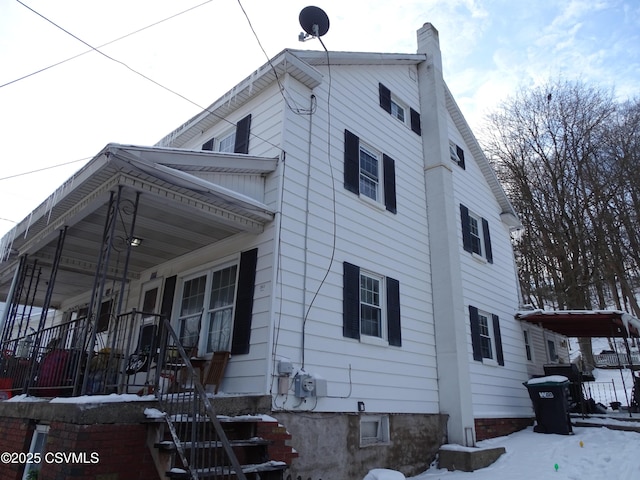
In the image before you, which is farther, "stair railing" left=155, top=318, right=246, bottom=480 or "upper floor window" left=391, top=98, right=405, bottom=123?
"upper floor window" left=391, top=98, right=405, bottom=123

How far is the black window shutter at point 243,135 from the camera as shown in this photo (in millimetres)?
7977

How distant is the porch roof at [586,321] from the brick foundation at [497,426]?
9.08ft

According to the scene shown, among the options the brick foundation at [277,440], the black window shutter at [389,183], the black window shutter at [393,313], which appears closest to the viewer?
the brick foundation at [277,440]

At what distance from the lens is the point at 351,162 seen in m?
8.44

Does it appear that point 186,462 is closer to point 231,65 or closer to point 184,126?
point 231,65

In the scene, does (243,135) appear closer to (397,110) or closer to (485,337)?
(397,110)

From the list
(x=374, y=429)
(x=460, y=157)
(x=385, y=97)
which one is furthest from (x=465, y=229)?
(x=374, y=429)

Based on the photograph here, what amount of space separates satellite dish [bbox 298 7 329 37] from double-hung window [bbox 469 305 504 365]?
6.85m

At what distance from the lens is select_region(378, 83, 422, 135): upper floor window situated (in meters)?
10.1

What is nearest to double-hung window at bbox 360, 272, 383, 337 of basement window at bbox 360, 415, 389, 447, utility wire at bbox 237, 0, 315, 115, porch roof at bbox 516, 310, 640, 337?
basement window at bbox 360, 415, 389, 447

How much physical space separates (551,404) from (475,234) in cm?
449

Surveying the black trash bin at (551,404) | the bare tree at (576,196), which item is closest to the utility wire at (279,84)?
the black trash bin at (551,404)

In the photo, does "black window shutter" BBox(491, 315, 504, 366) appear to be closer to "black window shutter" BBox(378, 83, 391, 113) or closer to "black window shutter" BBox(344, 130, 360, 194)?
"black window shutter" BBox(344, 130, 360, 194)

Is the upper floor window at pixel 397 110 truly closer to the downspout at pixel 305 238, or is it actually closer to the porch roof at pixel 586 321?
the downspout at pixel 305 238
